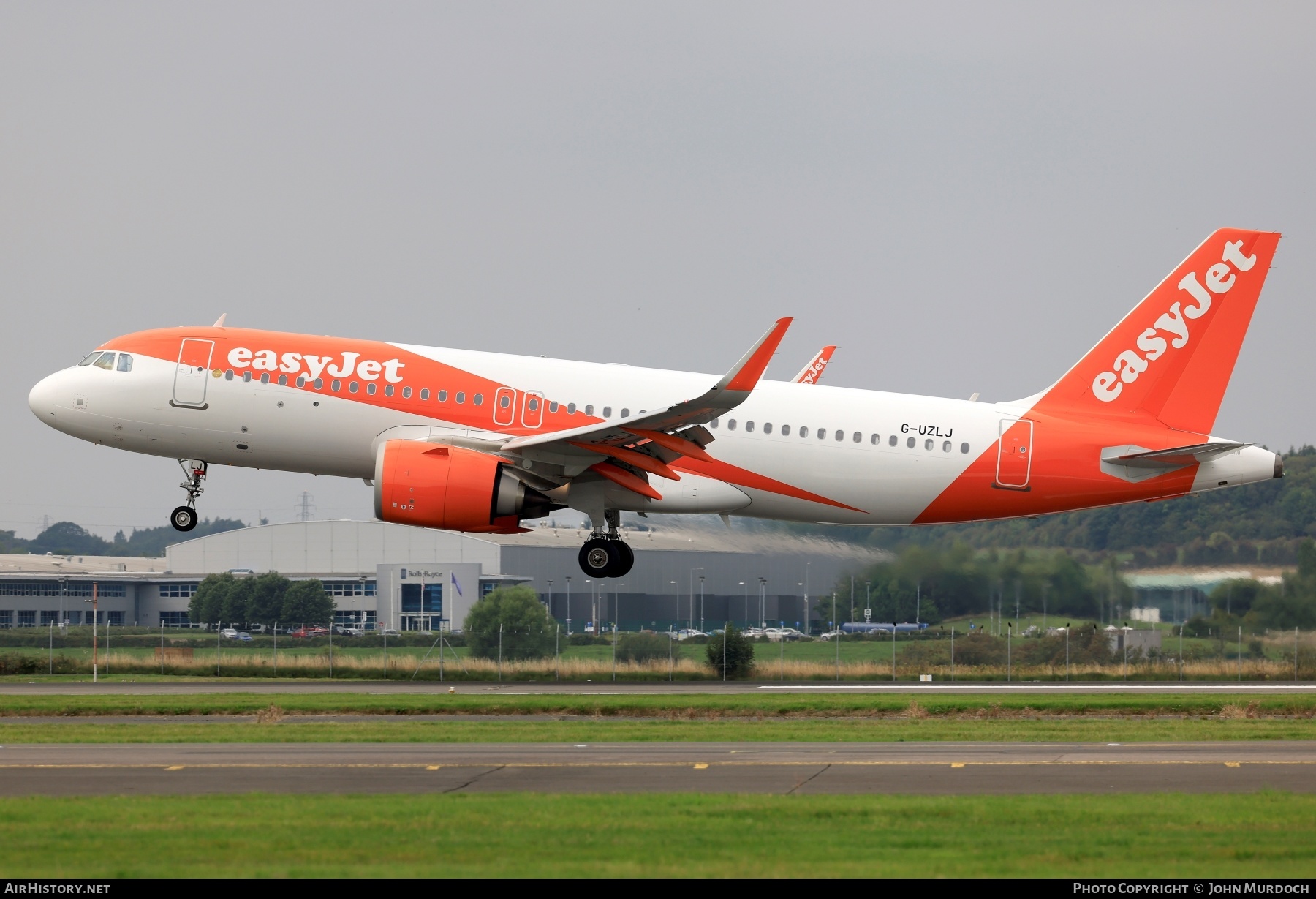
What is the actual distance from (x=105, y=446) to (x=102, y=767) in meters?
15.8

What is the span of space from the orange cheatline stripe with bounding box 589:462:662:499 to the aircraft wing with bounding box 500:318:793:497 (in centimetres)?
2

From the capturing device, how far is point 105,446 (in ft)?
108

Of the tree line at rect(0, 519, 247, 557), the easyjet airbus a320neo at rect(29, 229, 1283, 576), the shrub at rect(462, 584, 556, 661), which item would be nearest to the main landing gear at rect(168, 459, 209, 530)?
the easyjet airbus a320neo at rect(29, 229, 1283, 576)

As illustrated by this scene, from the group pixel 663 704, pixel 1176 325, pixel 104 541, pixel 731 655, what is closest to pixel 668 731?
pixel 663 704

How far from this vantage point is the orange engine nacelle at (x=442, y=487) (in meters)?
29.9

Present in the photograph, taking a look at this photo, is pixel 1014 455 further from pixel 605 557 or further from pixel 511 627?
pixel 511 627

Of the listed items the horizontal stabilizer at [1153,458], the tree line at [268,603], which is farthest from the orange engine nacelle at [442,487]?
the tree line at [268,603]

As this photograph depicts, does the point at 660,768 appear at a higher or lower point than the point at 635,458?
lower

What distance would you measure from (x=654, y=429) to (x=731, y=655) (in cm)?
1412

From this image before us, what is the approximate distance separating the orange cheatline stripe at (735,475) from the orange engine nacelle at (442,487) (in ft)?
13.7

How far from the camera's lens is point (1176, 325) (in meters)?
33.9

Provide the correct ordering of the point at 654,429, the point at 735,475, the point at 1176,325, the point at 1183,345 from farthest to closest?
the point at 1176,325 < the point at 1183,345 < the point at 735,475 < the point at 654,429

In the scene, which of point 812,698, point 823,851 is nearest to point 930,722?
point 812,698
